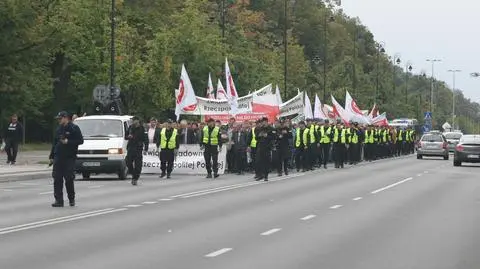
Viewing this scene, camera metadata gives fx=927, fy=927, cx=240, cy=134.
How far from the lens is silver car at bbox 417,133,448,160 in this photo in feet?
174

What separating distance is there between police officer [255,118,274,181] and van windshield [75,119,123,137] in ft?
13.6

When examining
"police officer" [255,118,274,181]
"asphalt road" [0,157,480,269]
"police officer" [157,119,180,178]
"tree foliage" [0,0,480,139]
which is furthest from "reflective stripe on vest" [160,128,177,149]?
"tree foliage" [0,0,480,139]

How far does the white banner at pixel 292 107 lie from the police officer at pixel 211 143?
8.62 m

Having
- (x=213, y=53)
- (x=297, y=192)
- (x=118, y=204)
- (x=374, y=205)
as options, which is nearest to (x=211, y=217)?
(x=118, y=204)

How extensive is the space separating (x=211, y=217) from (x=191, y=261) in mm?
5227

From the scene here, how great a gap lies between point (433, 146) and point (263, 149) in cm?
2750

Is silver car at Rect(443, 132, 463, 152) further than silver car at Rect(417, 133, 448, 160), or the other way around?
silver car at Rect(443, 132, 463, 152)

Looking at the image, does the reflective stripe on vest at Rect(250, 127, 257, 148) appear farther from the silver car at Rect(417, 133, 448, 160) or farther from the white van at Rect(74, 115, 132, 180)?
the silver car at Rect(417, 133, 448, 160)

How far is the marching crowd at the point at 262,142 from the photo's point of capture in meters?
27.9

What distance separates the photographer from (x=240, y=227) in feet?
45.8

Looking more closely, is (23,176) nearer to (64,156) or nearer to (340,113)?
(64,156)

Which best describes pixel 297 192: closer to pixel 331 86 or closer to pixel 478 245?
pixel 478 245

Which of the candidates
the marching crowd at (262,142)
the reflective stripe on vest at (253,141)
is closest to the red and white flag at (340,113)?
the marching crowd at (262,142)

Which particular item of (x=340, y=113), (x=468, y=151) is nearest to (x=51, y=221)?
(x=468, y=151)
